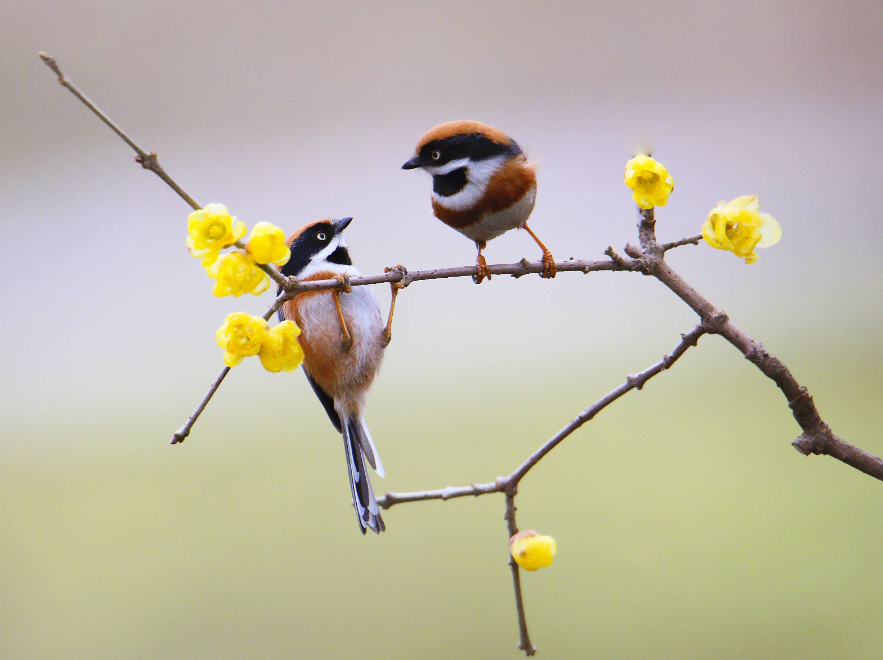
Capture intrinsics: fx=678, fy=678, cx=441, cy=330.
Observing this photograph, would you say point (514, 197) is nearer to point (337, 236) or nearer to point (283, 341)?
point (337, 236)

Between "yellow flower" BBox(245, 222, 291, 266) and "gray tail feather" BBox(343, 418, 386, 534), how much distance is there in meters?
0.36

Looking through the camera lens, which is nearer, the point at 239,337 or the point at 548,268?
the point at 239,337

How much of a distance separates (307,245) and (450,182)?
0.93ft

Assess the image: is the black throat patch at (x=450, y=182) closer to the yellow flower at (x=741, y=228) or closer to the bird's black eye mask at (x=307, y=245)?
the bird's black eye mask at (x=307, y=245)

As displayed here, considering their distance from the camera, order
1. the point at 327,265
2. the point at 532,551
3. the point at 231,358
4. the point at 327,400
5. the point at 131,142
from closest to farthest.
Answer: the point at 131,142 < the point at 231,358 < the point at 532,551 < the point at 327,265 < the point at 327,400

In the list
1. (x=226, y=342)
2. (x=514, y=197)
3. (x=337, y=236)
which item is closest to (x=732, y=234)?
(x=514, y=197)

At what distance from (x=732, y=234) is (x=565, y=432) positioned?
0.78ft

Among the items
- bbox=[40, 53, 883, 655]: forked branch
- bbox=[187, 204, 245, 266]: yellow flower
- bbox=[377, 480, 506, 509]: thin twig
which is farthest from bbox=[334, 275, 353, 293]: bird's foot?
bbox=[377, 480, 506, 509]: thin twig

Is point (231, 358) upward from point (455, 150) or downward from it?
downward

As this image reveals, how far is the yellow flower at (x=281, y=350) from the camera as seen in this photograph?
57cm

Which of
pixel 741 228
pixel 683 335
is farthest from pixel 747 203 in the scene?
pixel 683 335

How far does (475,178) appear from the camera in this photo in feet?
2.85

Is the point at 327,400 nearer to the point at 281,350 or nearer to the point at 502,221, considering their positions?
the point at 502,221

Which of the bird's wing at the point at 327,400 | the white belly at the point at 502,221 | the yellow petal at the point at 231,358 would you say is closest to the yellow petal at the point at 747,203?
the white belly at the point at 502,221
